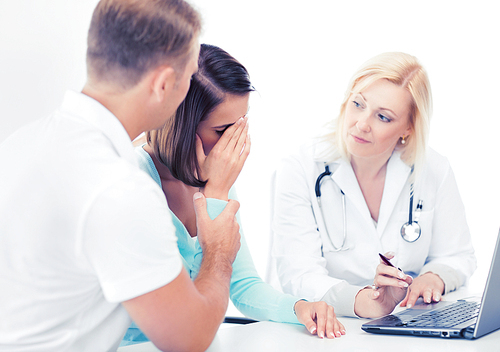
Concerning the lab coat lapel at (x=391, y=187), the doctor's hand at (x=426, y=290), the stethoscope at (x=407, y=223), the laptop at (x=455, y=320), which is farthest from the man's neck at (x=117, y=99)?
the lab coat lapel at (x=391, y=187)

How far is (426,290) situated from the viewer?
1351 mm

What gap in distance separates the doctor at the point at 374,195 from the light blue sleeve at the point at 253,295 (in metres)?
0.28

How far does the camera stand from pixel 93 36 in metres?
0.83

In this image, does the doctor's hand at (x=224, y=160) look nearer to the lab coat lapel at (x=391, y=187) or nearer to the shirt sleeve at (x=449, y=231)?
the lab coat lapel at (x=391, y=187)

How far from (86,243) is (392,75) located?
1.34 m

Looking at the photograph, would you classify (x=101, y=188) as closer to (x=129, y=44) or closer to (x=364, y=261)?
(x=129, y=44)

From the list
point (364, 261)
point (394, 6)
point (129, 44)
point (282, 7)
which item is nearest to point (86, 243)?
point (129, 44)

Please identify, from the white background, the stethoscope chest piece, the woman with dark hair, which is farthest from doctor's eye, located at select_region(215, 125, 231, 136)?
the white background

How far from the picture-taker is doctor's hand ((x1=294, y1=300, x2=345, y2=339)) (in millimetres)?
Result: 1019

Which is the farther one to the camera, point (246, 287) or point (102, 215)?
point (246, 287)

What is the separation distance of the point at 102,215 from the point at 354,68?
2.26 meters

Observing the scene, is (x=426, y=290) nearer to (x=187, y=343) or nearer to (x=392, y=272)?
(x=392, y=272)

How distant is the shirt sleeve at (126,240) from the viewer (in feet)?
2.20

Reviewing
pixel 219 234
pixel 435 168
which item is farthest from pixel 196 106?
pixel 435 168
